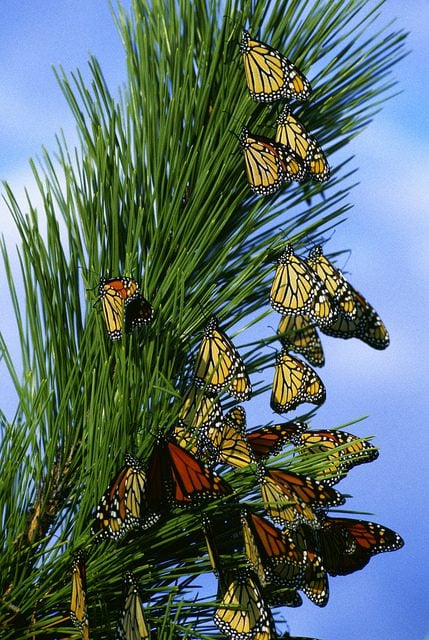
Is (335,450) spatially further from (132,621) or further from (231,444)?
(132,621)

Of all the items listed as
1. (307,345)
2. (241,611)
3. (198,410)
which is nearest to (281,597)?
(241,611)

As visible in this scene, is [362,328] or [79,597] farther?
[362,328]

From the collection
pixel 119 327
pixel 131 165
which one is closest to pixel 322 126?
pixel 131 165

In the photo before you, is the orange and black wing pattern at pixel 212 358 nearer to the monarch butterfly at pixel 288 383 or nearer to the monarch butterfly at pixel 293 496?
the monarch butterfly at pixel 288 383

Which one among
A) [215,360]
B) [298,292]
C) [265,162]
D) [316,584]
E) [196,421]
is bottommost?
[316,584]

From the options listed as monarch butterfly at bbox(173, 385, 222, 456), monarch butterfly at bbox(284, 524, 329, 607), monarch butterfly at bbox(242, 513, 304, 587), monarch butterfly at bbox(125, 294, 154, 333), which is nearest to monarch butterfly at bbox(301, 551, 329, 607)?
monarch butterfly at bbox(284, 524, 329, 607)

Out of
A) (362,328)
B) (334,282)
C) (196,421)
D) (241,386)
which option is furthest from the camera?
(362,328)

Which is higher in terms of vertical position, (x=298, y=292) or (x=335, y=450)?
(x=298, y=292)

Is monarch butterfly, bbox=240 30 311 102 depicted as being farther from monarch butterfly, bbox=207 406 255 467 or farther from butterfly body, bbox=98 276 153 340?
monarch butterfly, bbox=207 406 255 467

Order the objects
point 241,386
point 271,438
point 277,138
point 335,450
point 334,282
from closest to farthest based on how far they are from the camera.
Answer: point 335,450, point 271,438, point 241,386, point 277,138, point 334,282
